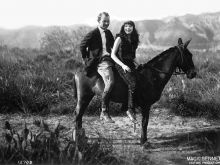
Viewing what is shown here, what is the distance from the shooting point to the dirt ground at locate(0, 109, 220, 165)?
5573mm

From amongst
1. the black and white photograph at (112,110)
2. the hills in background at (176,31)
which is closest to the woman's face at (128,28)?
the black and white photograph at (112,110)

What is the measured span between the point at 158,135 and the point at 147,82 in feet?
4.95

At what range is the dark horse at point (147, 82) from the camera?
5957 mm

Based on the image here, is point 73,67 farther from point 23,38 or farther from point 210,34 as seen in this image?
point 23,38

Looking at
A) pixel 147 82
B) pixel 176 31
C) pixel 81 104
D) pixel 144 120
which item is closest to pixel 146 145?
pixel 144 120

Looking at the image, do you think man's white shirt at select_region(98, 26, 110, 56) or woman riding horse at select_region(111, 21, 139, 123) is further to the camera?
man's white shirt at select_region(98, 26, 110, 56)

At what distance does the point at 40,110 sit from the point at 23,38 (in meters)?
50.0

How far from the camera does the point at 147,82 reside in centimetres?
601

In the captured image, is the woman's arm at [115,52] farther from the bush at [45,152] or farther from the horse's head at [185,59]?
the bush at [45,152]

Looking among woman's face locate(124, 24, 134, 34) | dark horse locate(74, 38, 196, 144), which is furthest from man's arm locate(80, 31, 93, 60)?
woman's face locate(124, 24, 134, 34)

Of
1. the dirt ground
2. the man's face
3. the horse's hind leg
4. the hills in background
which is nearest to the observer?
the dirt ground

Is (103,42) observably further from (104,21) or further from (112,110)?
(112,110)

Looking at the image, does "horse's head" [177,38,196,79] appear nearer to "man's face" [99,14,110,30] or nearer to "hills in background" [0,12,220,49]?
"man's face" [99,14,110,30]

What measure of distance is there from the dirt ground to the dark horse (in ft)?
1.77
